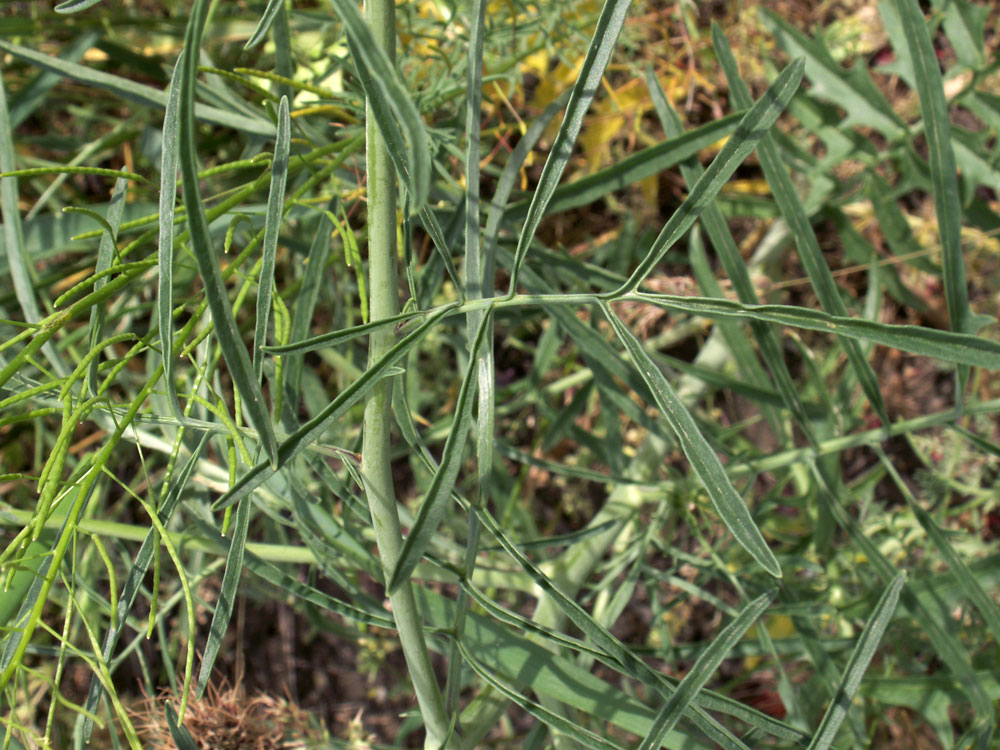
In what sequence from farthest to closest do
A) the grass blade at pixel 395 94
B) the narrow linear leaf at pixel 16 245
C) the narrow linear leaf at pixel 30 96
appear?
the narrow linear leaf at pixel 30 96
the narrow linear leaf at pixel 16 245
the grass blade at pixel 395 94

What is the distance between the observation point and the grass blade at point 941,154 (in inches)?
20.6

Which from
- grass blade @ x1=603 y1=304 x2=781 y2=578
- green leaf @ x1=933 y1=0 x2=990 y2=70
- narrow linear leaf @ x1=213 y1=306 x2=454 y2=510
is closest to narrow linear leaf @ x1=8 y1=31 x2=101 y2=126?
narrow linear leaf @ x1=213 y1=306 x2=454 y2=510

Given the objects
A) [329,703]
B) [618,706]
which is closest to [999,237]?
[618,706]

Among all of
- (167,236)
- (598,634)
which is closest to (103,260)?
(167,236)

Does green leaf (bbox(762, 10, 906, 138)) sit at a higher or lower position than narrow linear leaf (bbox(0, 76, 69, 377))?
higher

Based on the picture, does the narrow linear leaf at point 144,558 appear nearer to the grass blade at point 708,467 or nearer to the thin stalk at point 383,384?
the thin stalk at point 383,384

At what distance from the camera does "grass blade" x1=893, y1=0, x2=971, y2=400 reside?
52cm

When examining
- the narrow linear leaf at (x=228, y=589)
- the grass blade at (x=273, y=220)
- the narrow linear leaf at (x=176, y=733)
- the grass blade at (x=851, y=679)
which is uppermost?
the grass blade at (x=273, y=220)

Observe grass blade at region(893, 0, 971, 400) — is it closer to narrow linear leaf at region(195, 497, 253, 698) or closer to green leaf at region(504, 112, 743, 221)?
green leaf at region(504, 112, 743, 221)

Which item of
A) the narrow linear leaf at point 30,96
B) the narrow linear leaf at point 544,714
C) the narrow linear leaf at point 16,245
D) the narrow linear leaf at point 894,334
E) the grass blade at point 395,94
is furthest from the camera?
the narrow linear leaf at point 30,96

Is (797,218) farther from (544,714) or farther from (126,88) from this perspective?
(126,88)

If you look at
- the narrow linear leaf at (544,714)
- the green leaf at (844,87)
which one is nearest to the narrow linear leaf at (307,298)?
the narrow linear leaf at (544,714)

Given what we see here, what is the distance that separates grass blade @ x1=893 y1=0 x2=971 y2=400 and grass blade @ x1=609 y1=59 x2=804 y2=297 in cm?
20

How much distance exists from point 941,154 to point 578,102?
0.34m
